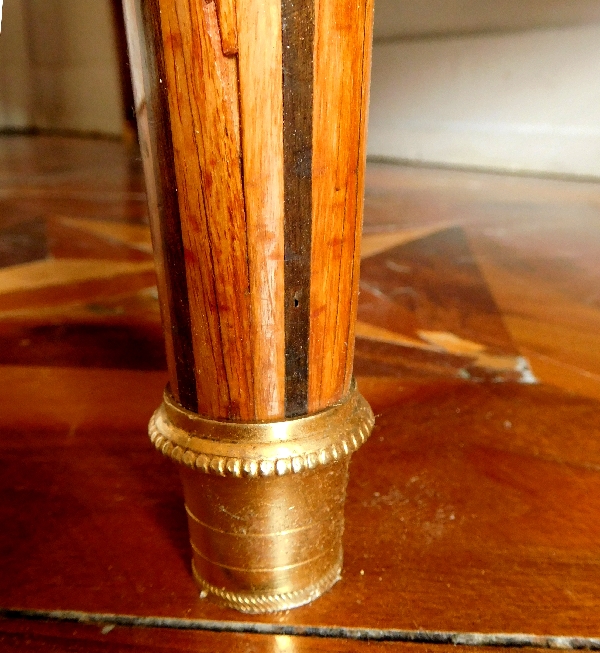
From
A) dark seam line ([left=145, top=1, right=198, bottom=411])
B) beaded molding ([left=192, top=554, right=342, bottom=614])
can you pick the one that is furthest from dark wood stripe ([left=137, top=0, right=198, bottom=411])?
beaded molding ([left=192, top=554, right=342, bottom=614])

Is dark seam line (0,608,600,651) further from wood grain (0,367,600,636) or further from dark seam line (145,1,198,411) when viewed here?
dark seam line (145,1,198,411)

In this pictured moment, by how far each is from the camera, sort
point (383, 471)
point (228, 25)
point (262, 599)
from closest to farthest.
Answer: point (228, 25), point (262, 599), point (383, 471)

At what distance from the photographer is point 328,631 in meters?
0.32

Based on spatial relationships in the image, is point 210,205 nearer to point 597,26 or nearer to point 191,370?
point 191,370

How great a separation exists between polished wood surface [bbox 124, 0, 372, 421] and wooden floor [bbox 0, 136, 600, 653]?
0.38 feet

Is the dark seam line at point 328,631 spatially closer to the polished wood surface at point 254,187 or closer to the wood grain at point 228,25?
the polished wood surface at point 254,187

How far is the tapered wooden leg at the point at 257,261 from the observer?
234 mm

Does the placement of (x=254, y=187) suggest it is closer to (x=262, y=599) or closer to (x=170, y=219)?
(x=170, y=219)

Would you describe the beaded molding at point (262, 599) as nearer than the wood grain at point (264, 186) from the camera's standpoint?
No

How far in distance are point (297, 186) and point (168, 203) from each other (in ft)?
0.17

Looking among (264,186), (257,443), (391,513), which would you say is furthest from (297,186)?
(391,513)

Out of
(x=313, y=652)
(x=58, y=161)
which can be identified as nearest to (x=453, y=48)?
(x=58, y=161)

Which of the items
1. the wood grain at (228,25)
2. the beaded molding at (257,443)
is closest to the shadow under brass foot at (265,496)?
the beaded molding at (257,443)

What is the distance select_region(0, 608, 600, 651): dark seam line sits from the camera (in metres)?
0.31
